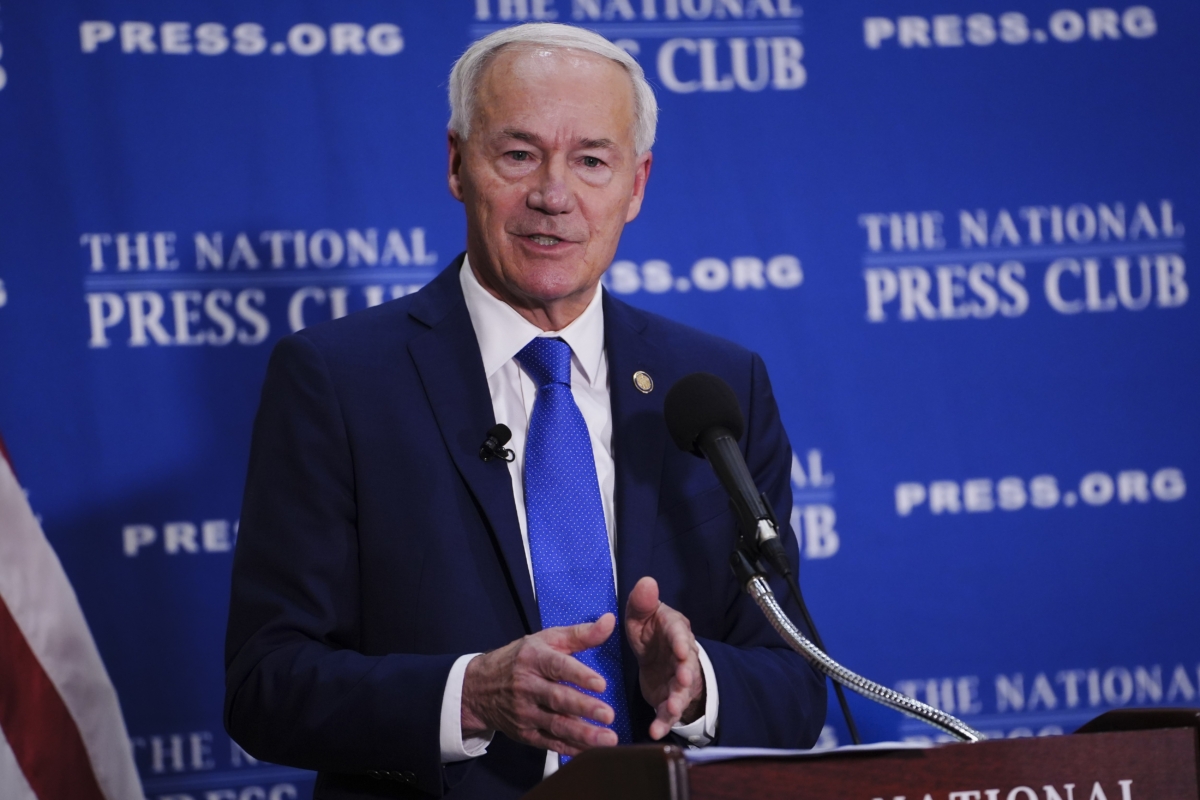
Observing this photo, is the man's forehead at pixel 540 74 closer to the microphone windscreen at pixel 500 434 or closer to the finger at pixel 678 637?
the microphone windscreen at pixel 500 434

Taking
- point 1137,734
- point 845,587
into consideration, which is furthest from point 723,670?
point 845,587

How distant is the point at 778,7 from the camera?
275 cm

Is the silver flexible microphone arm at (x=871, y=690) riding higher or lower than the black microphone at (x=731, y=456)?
lower

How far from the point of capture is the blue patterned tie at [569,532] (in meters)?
1.68

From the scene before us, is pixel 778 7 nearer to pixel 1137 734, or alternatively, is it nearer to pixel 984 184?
pixel 984 184

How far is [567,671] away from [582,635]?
47 mm

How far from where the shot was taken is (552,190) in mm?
1809

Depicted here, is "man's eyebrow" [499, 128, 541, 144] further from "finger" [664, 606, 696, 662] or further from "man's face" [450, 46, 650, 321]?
"finger" [664, 606, 696, 662]

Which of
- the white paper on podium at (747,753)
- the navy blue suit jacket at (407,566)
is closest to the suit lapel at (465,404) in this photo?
the navy blue suit jacket at (407,566)

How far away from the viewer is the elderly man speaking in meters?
1.53

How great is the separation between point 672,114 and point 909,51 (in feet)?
1.85

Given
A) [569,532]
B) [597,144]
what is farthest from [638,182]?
[569,532]

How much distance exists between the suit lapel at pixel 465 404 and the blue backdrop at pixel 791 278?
2.47ft

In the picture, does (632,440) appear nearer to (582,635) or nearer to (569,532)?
(569,532)
